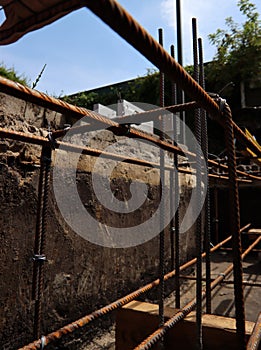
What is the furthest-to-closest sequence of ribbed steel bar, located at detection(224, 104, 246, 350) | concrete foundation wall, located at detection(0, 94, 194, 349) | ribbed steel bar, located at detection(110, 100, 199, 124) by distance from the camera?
concrete foundation wall, located at detection(0, 94, 194, 349) < ribbed steel bar, located at detection(110, 100, 199, 124) < ribbed steel bar, located at detection(224, 104, 246, 350)

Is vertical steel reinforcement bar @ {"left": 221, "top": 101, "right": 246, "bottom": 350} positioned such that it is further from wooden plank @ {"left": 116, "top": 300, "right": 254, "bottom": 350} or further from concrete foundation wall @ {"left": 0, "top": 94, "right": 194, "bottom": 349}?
concrete foundation wall @ {"left": 0, "top": 94, "right": 194, "bottom": 349}

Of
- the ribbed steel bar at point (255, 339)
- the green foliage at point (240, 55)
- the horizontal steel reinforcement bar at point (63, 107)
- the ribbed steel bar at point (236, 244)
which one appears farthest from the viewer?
the green foliage at point (240, 55)

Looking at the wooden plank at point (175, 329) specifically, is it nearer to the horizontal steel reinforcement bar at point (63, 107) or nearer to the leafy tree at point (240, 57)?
the horizontal steel reinforcement bar at point (63, 107)

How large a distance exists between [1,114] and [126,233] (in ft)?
5.44

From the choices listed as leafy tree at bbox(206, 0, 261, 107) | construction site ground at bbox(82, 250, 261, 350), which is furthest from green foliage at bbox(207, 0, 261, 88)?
construction site ground at bbox(82, 250, 261, 350)

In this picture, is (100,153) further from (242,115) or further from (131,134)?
(242,115)

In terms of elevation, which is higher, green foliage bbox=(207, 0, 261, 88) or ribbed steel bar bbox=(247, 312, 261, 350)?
green foliage bbox=(207, 0, 261, 88)

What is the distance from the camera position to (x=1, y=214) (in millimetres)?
1759

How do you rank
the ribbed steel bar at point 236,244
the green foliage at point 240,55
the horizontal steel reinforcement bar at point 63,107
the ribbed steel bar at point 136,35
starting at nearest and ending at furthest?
the ribbed steel bar at point 136,35 < the horizontal steel reinforcement bar at point 63,107 < the ribbed steel bar at point 236,244 < the green foliage at point 240,55

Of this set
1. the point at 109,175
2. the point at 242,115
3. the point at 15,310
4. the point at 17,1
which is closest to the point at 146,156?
the point at 109,175

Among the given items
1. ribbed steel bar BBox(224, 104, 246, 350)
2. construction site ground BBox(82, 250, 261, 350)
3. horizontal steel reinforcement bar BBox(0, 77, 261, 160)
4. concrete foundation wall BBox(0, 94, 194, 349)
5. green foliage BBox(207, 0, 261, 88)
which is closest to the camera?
horizontal steel reinforcement bar BBox(0, 77, 261, 160)

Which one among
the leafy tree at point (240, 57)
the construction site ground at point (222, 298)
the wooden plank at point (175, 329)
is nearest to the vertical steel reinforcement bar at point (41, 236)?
the wooden plank at point (175, 329)

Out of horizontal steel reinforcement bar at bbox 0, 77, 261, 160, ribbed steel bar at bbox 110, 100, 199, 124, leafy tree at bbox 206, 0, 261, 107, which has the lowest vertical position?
horizontal steel reinforcement bar at bbox 0, 77, 261, 160

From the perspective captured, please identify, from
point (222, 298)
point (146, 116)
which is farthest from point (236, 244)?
point (222, 298)
